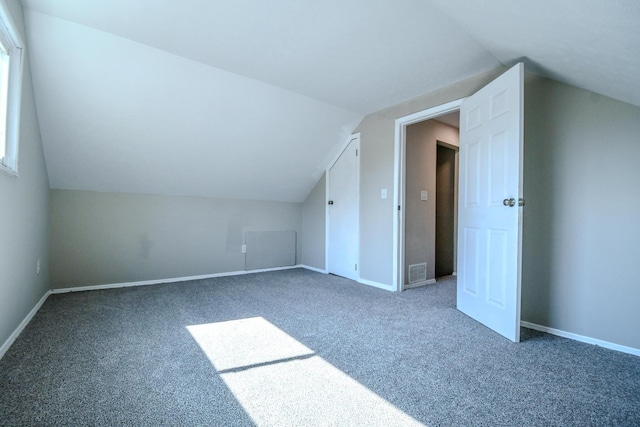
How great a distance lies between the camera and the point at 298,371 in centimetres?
156

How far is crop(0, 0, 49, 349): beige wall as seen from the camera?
1752 mm

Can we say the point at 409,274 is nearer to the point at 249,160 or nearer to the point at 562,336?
the point at 562,336

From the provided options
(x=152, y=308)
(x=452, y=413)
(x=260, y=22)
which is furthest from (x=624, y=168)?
(x=152, y=308)

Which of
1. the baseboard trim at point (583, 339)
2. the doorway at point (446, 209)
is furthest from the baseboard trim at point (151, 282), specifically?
the baseboard trim at point (583, 339)

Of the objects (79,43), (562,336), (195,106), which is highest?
(79,43)

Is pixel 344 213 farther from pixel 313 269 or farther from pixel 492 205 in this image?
pixel 492 205

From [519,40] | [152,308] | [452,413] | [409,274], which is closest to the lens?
[452,413]

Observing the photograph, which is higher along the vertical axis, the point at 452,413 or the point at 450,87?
the point at 450,87

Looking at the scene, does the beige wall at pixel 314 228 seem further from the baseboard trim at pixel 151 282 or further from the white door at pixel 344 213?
the baseboard trim at pixel 151 282

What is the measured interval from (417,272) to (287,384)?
8.52 ft

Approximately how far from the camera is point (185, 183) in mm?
3621

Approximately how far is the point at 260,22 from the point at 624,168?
2.59m

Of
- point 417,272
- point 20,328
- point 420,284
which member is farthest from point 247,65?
point 420,284

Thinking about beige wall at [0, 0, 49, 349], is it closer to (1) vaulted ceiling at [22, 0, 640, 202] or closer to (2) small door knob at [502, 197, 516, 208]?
(1) vaulted ceiling at [22, 0, 640, 202]
